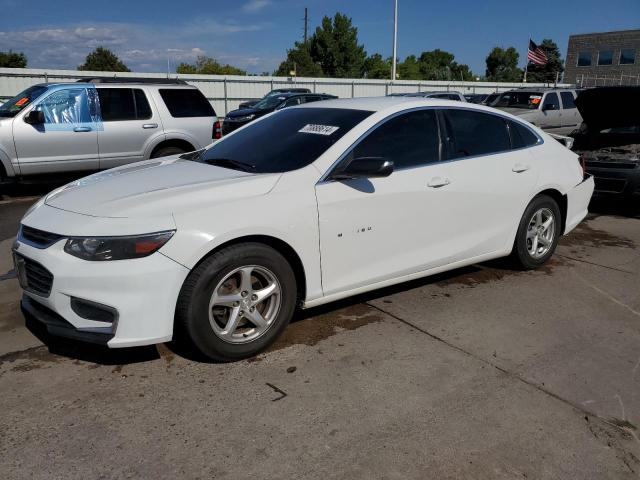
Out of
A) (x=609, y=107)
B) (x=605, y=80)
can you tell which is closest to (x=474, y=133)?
(x=609, y=107)

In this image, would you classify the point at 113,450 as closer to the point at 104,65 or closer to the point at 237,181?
the point at 237,181

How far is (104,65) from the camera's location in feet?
241

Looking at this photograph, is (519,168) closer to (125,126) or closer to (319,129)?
(319,129)

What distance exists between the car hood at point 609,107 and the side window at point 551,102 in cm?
683

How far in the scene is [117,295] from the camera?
9.80ft

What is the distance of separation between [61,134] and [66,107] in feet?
1.41

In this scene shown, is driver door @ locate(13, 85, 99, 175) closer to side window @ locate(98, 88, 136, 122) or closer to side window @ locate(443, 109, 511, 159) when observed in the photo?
side window @ locate(98, 88, 136, 122)

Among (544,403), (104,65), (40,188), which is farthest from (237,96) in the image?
(104,65)

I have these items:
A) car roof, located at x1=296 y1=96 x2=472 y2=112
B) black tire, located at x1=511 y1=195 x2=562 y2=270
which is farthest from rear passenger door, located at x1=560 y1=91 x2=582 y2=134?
car roof, located at x1=296 y1=96 x2=472 y2=112

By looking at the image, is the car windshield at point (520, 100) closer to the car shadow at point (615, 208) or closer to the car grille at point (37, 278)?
the car shadow at point (615, 208)

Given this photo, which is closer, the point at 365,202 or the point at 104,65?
the point at 365,202

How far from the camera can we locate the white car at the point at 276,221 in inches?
120

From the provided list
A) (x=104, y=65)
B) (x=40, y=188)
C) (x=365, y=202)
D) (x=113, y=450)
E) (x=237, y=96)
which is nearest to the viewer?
(x=113, y=450)

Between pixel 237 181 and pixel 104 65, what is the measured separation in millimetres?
78372
